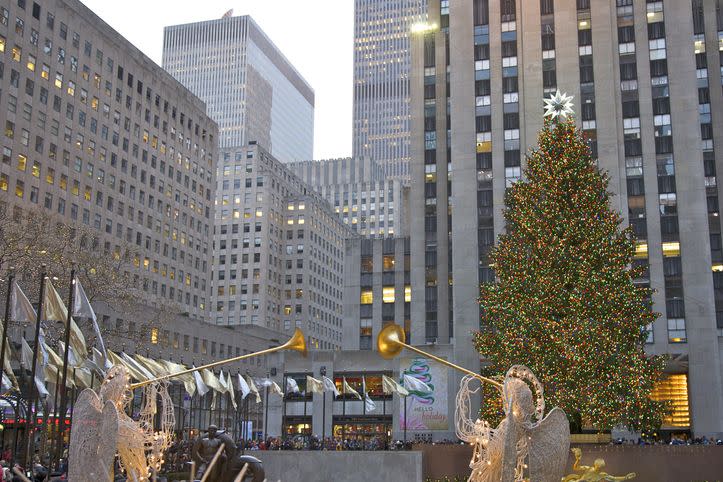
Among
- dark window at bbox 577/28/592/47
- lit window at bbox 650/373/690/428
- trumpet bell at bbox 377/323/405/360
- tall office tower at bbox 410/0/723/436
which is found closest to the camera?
trumpet bell at bbox 377/323/405/360

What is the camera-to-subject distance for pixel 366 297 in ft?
293

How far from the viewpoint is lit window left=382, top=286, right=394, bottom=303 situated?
288ft

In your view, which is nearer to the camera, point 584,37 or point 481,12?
point 584,37

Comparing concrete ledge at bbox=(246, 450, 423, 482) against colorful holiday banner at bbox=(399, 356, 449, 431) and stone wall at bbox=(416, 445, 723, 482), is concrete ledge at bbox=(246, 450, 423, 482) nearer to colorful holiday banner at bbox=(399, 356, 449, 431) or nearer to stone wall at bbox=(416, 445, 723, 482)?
stone wall at bbox=(416, 445, 723, 482)

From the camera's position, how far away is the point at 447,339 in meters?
78.6

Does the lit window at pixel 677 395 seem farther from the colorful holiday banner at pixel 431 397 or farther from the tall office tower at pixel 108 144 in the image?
the tall office tower at pixel 108 144

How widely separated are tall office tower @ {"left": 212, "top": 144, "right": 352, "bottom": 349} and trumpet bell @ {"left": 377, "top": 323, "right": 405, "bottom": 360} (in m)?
134

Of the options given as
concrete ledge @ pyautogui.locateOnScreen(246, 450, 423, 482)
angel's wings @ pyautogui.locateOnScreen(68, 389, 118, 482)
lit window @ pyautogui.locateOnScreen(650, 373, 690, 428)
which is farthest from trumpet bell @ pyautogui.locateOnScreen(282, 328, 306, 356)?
lit window @ pyautogui.locateOnScreen(650, 373, 690, 428)

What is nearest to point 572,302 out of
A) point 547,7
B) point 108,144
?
point 547,7

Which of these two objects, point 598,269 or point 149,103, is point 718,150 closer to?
point 598,269

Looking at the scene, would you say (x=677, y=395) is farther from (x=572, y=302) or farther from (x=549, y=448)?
(x=549, y=448)

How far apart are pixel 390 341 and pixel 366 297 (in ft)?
236

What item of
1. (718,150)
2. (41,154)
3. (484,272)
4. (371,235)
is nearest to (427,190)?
(484,272)

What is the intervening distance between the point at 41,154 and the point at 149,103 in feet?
82.0
